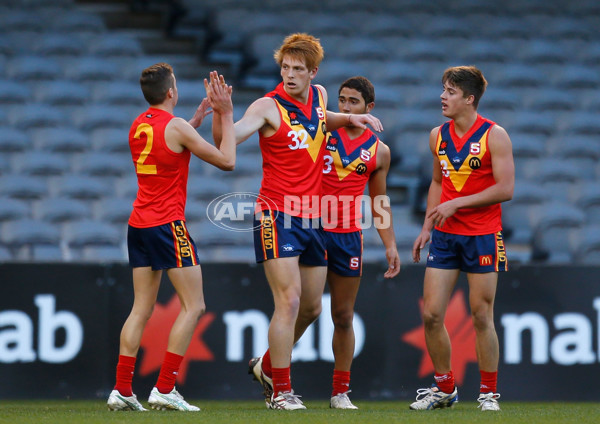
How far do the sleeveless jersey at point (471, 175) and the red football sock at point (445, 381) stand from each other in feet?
3.22

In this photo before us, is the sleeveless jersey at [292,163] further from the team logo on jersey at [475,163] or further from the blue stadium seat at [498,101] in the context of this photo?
the blue stadium seat at [498,101]

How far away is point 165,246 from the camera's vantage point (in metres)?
5.64

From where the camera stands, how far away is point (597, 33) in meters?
13.4

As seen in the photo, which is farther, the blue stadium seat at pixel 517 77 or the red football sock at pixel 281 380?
the blue stadium seat at pixel 517 77

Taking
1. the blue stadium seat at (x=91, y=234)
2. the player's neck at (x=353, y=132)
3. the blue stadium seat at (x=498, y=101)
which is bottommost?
the blue stadium seat at (x=91, y=234)

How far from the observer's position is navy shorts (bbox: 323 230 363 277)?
6316 millimetres

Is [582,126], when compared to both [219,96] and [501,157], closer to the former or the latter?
[501,157]

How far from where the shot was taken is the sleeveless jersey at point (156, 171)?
5633 millimetres

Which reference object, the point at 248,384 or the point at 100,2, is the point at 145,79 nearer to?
the point at 248,384

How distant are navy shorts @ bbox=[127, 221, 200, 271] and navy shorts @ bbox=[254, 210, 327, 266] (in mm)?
430

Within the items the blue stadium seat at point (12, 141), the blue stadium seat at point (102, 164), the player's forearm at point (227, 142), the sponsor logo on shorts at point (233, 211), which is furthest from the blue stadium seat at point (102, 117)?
the player's forearm at point (227, 142)

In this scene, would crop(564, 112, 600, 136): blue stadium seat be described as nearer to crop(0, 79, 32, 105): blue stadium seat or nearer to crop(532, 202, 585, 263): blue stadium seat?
crop(532, 202, 585, 263): blue stadium seat

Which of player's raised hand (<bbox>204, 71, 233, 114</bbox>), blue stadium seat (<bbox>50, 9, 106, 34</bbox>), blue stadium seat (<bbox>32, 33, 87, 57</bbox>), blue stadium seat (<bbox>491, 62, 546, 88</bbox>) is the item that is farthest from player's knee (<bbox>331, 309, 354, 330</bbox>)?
blue stadium seat (<bbox>50, 9, 106, 34</bbox>)

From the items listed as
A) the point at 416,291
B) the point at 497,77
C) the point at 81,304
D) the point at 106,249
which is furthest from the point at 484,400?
the point at 497,77
